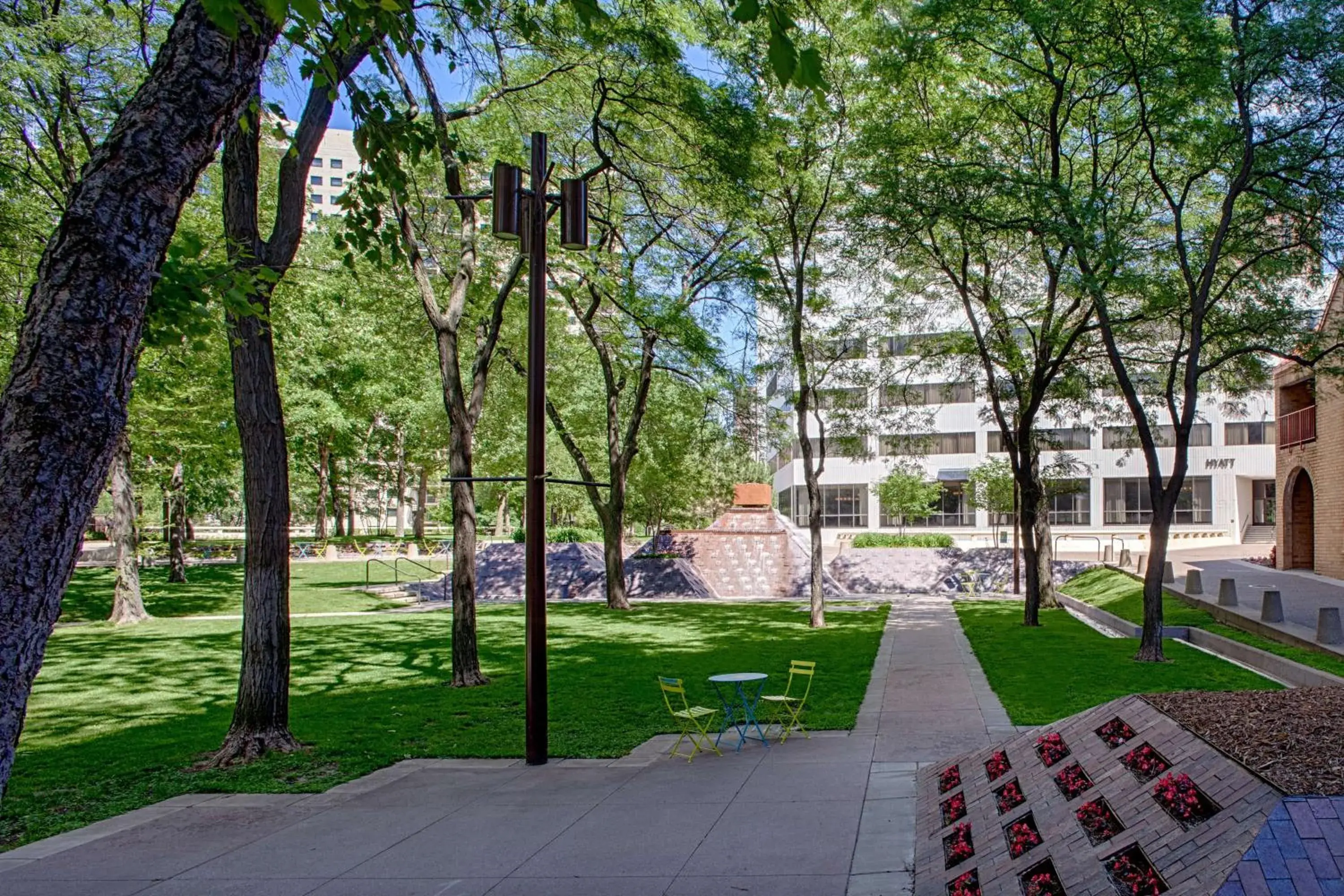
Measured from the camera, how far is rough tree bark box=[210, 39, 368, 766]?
9.75m

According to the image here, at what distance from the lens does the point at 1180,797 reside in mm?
4902

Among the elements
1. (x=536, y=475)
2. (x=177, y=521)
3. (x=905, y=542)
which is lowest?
(x=905, y=542)

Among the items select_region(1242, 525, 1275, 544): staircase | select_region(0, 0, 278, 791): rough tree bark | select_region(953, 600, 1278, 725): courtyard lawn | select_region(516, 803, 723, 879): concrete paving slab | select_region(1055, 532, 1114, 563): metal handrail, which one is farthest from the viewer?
select_region(1242, 525, 1275, 544): staircase

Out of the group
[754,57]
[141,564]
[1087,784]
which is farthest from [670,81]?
[141,564]

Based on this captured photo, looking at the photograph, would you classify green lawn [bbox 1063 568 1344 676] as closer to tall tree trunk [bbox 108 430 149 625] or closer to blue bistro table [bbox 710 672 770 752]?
blue bistro table [bbox 710 672 770 752]

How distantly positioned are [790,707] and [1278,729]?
6.65 meters

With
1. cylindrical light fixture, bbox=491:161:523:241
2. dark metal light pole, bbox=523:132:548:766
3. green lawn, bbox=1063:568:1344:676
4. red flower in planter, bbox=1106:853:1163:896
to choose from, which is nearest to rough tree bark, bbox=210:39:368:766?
cylindrical light fixture, bbox=491:161:523:241

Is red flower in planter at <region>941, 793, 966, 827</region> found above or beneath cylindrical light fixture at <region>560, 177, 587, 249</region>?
beneath

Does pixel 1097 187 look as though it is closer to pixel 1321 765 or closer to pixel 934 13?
pixel 934 13

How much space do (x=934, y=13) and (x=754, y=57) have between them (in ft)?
10.3

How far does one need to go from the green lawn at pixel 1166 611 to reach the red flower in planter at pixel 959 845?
9.09 meters

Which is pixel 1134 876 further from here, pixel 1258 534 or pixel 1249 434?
pixel 1249 434

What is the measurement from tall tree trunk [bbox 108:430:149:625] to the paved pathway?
25505 mm

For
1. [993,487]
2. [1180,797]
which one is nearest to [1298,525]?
[993,487]
